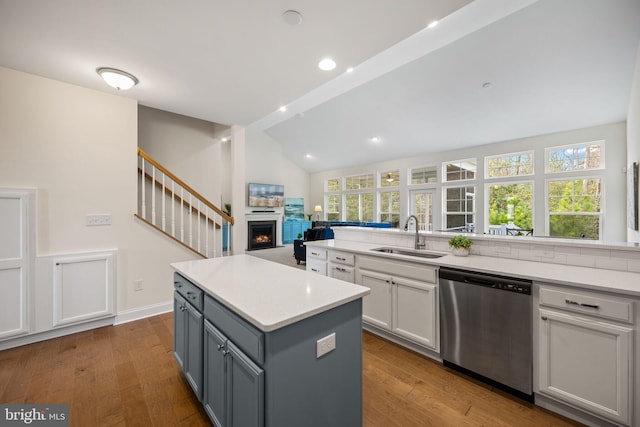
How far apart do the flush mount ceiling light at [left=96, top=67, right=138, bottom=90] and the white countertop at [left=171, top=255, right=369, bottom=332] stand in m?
1.90

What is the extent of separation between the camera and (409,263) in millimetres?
2420

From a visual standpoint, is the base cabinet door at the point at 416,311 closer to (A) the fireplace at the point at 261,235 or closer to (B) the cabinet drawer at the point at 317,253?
(B) the cabinet drawer at the point at 317,253

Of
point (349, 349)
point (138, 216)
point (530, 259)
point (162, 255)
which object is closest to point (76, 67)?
point (138, 216)

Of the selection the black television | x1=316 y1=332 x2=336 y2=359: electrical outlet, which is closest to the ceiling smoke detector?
x1=316 y1=332 x2=336 y2=359: electrical outlet

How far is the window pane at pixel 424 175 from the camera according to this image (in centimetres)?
810

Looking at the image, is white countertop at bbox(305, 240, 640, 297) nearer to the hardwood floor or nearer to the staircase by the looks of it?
the hardwood floor

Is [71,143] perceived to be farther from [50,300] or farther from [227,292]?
[227,292]

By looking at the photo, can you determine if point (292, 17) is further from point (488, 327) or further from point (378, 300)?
point (488, 327)

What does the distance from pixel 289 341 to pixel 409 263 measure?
5.19 feet

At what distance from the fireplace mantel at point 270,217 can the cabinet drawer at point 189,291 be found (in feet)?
23.7

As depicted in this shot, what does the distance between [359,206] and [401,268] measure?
26.1 ft

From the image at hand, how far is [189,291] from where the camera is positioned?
181 cm

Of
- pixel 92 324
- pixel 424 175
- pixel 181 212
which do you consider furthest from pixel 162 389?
pixel 424 175

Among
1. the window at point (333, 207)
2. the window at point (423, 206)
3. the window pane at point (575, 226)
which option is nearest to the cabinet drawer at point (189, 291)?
the window pane at point (575, 226)
